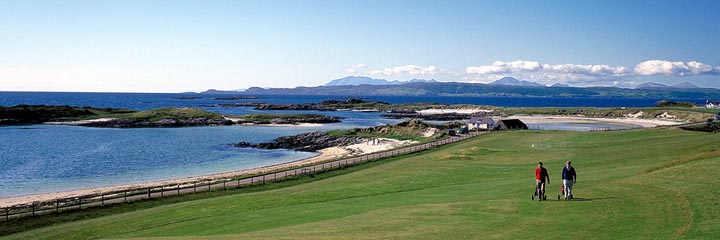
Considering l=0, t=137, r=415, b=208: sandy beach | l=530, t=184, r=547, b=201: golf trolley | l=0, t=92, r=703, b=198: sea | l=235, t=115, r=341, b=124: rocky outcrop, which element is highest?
l=530, t=184, r=547, b=201: golf trolley

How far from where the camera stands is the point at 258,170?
200 ft

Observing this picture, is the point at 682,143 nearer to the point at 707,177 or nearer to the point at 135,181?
the point at 707,177

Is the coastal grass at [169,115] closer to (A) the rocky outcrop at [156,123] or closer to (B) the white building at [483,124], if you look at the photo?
(A) the rocky outcrop at [156,123]

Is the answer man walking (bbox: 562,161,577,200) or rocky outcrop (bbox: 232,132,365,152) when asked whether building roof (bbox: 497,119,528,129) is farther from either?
man walking (bbox: 562,161,577,200)


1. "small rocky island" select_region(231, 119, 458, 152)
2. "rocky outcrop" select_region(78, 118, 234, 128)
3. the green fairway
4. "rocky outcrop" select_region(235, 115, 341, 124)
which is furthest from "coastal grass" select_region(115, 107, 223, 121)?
the green fairway

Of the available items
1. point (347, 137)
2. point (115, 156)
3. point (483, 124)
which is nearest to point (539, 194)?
point (115, 156)

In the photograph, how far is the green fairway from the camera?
19.3 metres

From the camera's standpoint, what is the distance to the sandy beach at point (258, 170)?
45500 millimetres

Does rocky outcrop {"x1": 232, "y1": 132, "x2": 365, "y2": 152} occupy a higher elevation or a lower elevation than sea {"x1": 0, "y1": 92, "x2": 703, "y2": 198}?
higher

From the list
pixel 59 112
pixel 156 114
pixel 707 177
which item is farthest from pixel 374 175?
pixel 59 112

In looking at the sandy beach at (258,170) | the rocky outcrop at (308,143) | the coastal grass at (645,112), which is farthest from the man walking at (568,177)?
the coastal grass at (645,112)

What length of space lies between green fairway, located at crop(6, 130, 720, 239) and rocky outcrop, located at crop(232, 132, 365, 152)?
144 feet

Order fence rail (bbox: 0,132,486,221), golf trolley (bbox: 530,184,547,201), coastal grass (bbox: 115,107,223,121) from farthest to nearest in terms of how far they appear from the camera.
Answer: coastal grass (bbox: 115,107,223,121)
fence rail (bbox: 0,132,486,221)
golf trolley (bbox: 530,184,547,201)

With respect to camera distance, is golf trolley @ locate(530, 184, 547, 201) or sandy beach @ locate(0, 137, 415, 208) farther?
sandy beach @ locate(0, 137, 415, 208)
